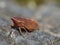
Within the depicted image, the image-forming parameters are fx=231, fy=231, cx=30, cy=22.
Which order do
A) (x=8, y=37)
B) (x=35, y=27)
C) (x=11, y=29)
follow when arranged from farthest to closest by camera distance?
1. (x=35, y=27)
2. (x=11, y=29)
3. (x=8, y=37)

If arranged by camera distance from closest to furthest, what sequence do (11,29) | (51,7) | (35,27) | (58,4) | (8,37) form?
(8,37)
(11,29)
(35,27)
(51,7)
(58,4)

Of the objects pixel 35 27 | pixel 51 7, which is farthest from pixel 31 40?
pixel 51 7

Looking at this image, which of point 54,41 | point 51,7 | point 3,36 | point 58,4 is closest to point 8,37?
point 3,36

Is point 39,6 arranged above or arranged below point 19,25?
below

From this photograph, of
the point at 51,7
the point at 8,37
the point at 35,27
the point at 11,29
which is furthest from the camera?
the point at 51,7

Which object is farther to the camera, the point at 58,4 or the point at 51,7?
the point at 58,4

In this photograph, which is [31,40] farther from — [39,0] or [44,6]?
[39,0]

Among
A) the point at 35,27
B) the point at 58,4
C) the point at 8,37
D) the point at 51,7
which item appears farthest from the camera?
the point at 58,4

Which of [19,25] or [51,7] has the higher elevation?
[19,25]

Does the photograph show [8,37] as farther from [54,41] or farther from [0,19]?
[0,19]
